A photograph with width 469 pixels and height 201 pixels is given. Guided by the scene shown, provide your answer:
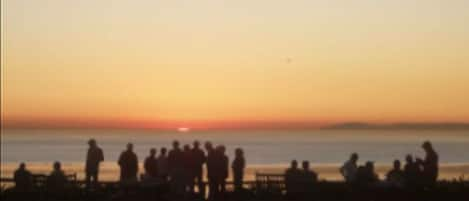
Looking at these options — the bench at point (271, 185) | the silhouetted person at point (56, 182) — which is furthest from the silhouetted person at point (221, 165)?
the silhouetted person at point (56, 182)

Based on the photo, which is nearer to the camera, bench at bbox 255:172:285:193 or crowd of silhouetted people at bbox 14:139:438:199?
crowd of silhouetted people at bbox 14:139:438:199

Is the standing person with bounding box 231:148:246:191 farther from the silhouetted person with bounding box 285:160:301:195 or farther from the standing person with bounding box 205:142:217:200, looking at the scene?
the silhouetted person with bounding box 285:160:301:195

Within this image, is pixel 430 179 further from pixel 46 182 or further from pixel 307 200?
pixel 46 182

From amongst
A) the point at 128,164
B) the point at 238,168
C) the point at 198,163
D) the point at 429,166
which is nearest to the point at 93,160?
the point at 128,164

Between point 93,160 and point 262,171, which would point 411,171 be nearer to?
point 93,160

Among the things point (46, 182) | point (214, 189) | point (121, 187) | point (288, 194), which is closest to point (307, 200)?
point (288, 194)

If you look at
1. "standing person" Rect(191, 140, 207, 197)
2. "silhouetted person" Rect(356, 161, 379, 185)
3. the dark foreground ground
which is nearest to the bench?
the dark foreground ground

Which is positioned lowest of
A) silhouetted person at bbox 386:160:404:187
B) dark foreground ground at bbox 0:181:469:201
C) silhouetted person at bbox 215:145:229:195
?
dark foreground ground at bbox 0:181:469:201

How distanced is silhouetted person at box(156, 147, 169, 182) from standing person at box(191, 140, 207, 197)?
0.63 metres

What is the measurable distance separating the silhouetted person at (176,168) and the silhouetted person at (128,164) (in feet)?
3.36

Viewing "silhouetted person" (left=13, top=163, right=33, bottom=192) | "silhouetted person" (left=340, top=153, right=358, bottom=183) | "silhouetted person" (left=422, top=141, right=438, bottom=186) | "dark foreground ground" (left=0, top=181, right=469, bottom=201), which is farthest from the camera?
"silhouetted person" (left=340, top=153, right=358, bottom=183)

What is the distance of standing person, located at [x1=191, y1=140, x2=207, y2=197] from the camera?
21422 millimetres

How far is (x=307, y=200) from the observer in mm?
20781

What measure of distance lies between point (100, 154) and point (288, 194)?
4824 mm
